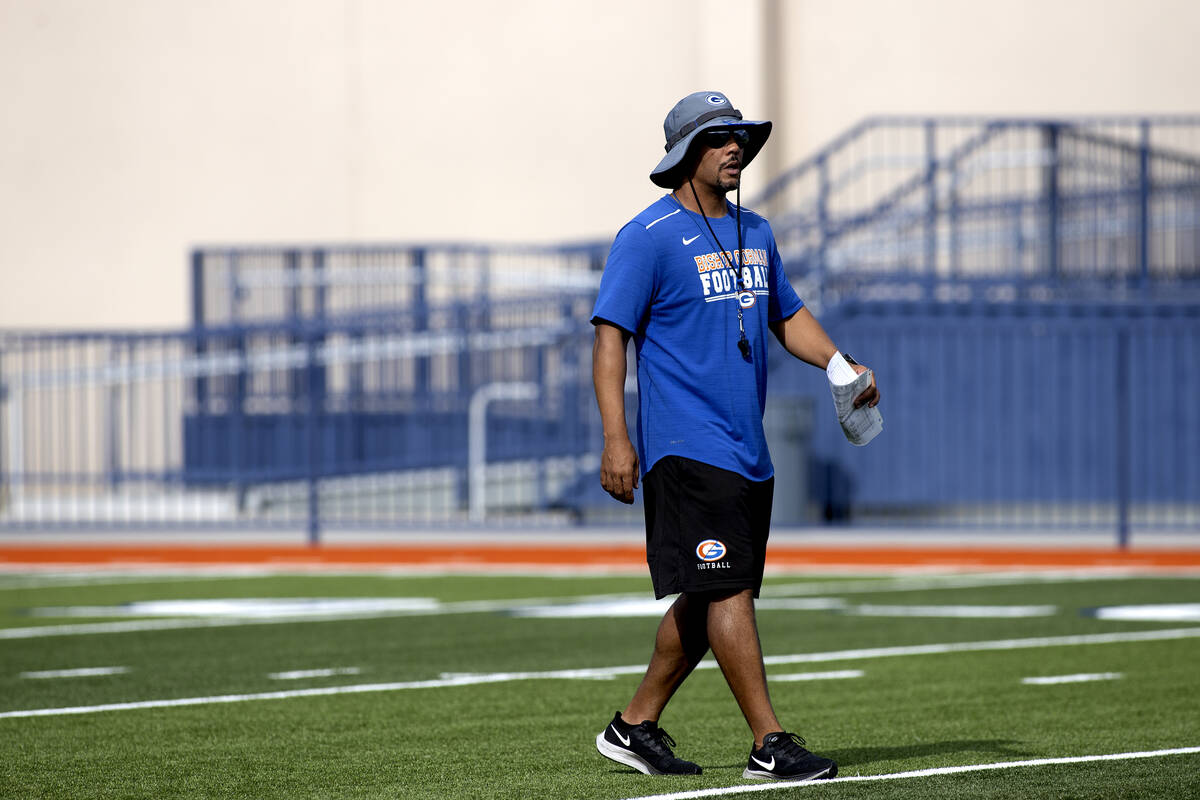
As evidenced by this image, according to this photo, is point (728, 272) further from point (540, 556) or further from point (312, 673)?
point (540, 556)

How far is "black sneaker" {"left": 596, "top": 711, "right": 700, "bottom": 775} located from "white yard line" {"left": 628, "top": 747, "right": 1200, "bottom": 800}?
0.35 m

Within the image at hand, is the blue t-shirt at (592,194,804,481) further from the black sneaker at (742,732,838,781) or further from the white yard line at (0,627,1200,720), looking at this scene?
A: the white yard line at (0,627,1200,720)

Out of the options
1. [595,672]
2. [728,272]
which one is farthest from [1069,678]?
[728,272]

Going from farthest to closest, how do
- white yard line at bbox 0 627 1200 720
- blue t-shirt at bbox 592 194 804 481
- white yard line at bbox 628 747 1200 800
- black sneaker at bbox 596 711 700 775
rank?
1. white yard line at bbox 0 627 1200 720
2. black sneaker at bbox 596 711 700 775
3. blue t-shirt at bbox 592 194 804 481
4. white yard line at bbox 628 747 1200 800

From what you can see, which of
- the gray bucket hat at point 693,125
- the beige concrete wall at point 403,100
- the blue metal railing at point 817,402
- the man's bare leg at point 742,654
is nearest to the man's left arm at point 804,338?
the gray bucket hat at point 693,125

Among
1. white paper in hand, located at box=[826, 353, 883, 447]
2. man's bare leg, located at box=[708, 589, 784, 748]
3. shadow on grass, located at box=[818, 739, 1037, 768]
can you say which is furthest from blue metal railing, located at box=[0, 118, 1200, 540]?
man's bare leg, located at box=[708, 589, 784, 748]

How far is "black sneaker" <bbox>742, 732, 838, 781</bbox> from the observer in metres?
6.29

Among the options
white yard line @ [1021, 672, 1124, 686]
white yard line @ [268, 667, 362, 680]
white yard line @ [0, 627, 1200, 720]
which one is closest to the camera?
white yard line @ [0, 627, 1200, 720]

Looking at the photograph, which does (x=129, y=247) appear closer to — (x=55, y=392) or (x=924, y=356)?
(x=55, y=392)

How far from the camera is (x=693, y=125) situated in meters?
6.60

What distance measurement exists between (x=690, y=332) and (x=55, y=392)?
21120 mm

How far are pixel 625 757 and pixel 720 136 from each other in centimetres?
201

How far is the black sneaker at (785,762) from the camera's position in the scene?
629 centimetres

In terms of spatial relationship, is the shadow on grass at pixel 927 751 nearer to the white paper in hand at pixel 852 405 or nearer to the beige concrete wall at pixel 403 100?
the white paper in hand at pixel 852 405
